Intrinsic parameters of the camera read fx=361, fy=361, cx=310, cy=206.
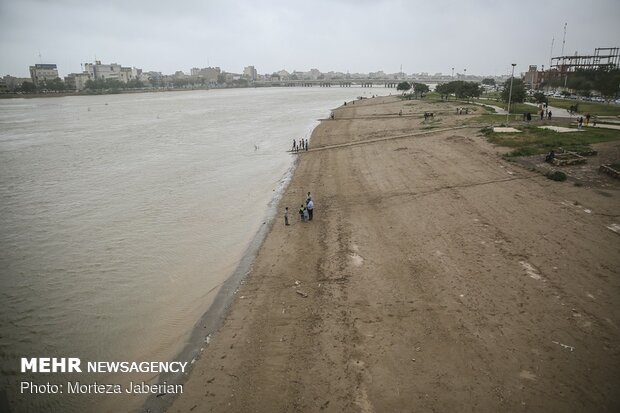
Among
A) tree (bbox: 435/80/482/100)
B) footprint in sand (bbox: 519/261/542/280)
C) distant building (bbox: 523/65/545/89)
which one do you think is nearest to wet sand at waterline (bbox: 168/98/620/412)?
footprint in sand (bbox: 519/261/542/280)

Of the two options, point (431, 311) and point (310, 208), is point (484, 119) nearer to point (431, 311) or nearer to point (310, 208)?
point (310, 208)

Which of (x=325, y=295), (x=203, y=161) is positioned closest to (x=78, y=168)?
(x=203, y=161)

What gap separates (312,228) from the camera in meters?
19.7

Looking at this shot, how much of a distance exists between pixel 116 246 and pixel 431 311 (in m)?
16.4

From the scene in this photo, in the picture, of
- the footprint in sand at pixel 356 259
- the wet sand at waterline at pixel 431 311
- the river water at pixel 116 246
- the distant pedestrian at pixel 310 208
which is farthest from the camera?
the distant pedestrian at pixel 310 208

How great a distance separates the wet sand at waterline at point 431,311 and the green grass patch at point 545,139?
8.29 meters

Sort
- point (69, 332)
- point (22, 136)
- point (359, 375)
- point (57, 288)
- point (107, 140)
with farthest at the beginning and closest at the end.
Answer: point (22, 136) < point (107, 140) < point (57, 288) < point (69, 332) < point (359, 375)

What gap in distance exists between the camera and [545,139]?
32.5m

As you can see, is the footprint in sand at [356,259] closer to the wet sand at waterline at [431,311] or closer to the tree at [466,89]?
the wet sand at waterline at [431,311]

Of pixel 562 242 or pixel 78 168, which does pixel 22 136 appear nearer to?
pixel 78 168

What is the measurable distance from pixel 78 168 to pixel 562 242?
4189 centimetres

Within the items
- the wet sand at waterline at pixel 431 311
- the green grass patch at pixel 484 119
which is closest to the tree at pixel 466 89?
the green grass patch at pixel 484 119

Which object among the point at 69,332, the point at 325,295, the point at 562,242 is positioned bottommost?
the point at 69,332

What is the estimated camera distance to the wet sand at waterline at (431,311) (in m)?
9.10
